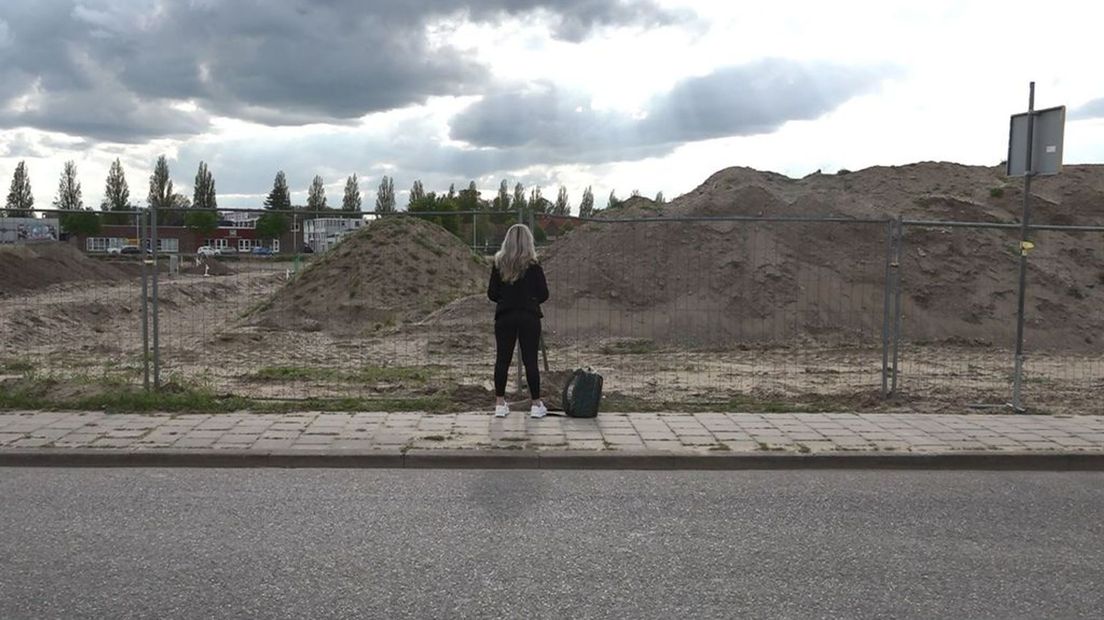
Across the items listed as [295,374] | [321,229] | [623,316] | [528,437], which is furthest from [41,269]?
[528,437]

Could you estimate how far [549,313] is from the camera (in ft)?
61.9

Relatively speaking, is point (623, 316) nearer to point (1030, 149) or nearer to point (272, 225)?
point (272, 225)

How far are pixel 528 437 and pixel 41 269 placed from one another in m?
30.2

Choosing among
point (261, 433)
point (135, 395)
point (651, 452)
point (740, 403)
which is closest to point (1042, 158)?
point (740, 403)

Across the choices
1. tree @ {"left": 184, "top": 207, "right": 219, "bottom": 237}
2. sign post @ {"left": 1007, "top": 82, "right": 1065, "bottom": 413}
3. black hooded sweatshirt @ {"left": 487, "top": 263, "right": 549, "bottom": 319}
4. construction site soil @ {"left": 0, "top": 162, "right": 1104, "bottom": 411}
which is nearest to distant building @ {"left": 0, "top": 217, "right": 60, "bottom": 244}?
tree @ {"left": 184, "top": 207, "right": 219, "bottom": 237}

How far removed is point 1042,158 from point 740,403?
3987mm

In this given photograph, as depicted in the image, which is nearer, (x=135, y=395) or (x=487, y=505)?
(x=487, y=505)

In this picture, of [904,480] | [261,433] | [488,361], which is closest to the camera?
[904,480]

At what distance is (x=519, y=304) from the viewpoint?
8.80 m

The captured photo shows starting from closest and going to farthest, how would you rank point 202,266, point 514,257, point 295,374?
point 514,257, point 295,374, point 202,266

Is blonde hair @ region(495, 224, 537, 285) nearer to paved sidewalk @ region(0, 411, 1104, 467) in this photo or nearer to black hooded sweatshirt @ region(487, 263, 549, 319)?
black hooded sweatshirt @ region(487, 263, 549, 319)

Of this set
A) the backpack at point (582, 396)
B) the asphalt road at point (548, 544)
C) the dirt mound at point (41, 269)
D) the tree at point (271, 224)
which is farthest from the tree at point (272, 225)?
the dirt mound at point (41, 269)

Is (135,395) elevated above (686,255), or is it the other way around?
(686,255)

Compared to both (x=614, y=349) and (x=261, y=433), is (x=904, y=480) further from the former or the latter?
(x=614, y=349)
